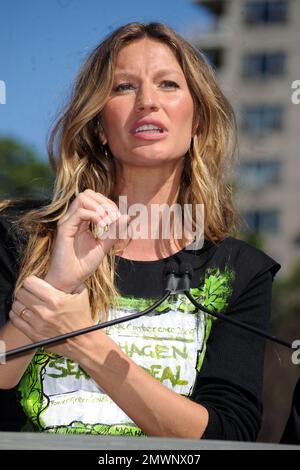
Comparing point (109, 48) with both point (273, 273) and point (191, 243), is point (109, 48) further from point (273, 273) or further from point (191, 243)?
point (273, 273)

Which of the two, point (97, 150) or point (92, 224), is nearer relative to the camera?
point (92, 224)

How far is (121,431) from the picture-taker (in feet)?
3.63

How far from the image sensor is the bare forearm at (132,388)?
106 centimetres

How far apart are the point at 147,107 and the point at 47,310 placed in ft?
1.14

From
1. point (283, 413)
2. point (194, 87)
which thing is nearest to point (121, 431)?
point (194, 87)

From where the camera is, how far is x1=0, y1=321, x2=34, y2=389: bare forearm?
1.06 m

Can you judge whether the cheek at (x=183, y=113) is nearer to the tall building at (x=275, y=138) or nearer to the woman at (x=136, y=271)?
the woman at (x=136, y=271)

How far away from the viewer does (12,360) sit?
1.09 m

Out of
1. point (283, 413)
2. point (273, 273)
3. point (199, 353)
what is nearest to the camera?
point (199, 353)

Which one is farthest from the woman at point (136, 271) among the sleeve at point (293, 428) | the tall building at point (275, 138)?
the tall building at point (275, 138)

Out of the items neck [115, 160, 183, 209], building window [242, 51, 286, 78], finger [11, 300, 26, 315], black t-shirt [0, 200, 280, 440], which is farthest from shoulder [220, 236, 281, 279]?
building window [242, 51, 286, 78]

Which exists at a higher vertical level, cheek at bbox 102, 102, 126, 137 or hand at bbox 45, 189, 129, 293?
cheek at bbox 102, 102, 126, 137

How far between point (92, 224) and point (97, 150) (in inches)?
11.9

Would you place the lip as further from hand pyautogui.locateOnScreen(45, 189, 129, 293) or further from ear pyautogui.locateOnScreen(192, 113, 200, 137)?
hand pyautogui.locateOnScreen(45, 189, 129, 293)
